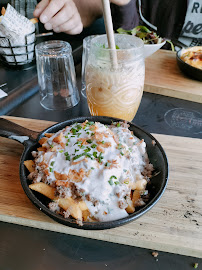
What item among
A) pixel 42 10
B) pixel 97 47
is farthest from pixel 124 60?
pixel 42 10

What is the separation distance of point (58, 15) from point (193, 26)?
1613 mm

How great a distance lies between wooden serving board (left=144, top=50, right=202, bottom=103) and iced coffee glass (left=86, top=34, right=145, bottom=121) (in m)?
0.48

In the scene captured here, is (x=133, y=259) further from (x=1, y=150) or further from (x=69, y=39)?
(x=69, y=39)

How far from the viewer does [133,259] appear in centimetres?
85

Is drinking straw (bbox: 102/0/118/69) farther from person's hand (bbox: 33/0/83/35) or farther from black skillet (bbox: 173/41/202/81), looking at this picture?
person's hand (bbox: 33/0/83/35)

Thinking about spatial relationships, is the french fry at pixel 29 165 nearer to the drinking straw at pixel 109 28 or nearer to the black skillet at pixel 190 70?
the drinking straw at pixel 109 28

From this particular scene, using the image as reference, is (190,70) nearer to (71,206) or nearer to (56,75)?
(56,75)

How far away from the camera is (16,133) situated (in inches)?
44.7

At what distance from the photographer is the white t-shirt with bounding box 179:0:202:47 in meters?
2.77

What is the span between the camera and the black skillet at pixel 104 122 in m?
0.77

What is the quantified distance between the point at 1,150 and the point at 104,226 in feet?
2.29

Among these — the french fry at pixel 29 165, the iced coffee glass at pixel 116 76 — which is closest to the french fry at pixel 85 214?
the french fry at pixel 29 165

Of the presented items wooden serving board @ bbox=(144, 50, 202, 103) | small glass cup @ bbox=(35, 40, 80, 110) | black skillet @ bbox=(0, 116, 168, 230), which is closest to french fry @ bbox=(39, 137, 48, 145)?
black skillet @ bbox=(0, 116, 168, 230)

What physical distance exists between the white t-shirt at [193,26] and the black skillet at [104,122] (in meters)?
2.24
